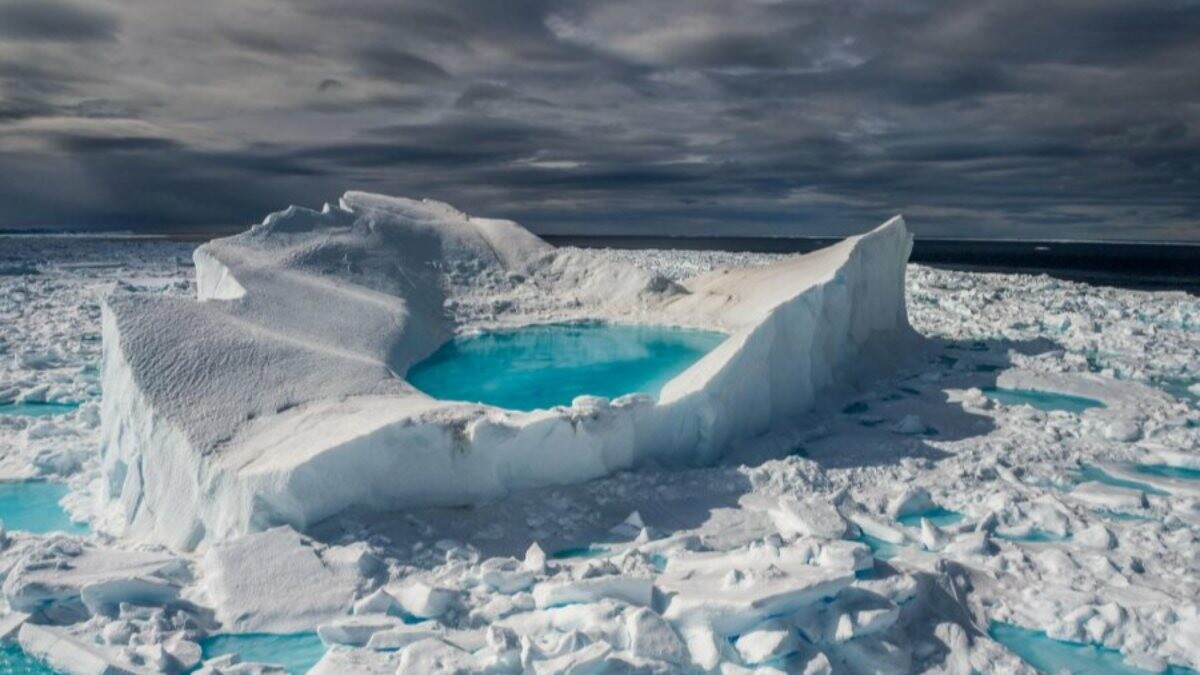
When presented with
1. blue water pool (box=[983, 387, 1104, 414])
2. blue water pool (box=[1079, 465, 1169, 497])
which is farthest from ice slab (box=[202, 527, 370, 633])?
blue water pool (box=[983, 387, 1104, 414])

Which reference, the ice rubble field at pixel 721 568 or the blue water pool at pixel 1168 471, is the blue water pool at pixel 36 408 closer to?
the ice rubble field at pixel 721 568

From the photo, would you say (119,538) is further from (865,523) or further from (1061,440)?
(1061,440)

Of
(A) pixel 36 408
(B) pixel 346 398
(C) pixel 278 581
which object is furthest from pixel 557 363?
(A) pixel 36 408

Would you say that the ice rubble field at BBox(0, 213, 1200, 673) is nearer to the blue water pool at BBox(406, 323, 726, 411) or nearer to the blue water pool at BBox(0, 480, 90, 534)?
the blue water pool at BBox(0, 480, 90, 534)

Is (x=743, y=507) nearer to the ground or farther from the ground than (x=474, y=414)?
nearer to the ground

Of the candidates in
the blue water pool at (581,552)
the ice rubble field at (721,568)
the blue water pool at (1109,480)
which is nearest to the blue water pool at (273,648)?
the ice rubble field at (721,568)

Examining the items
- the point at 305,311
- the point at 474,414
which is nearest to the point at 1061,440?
the point at 474,414

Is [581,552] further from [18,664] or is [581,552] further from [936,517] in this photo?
[18,664]
